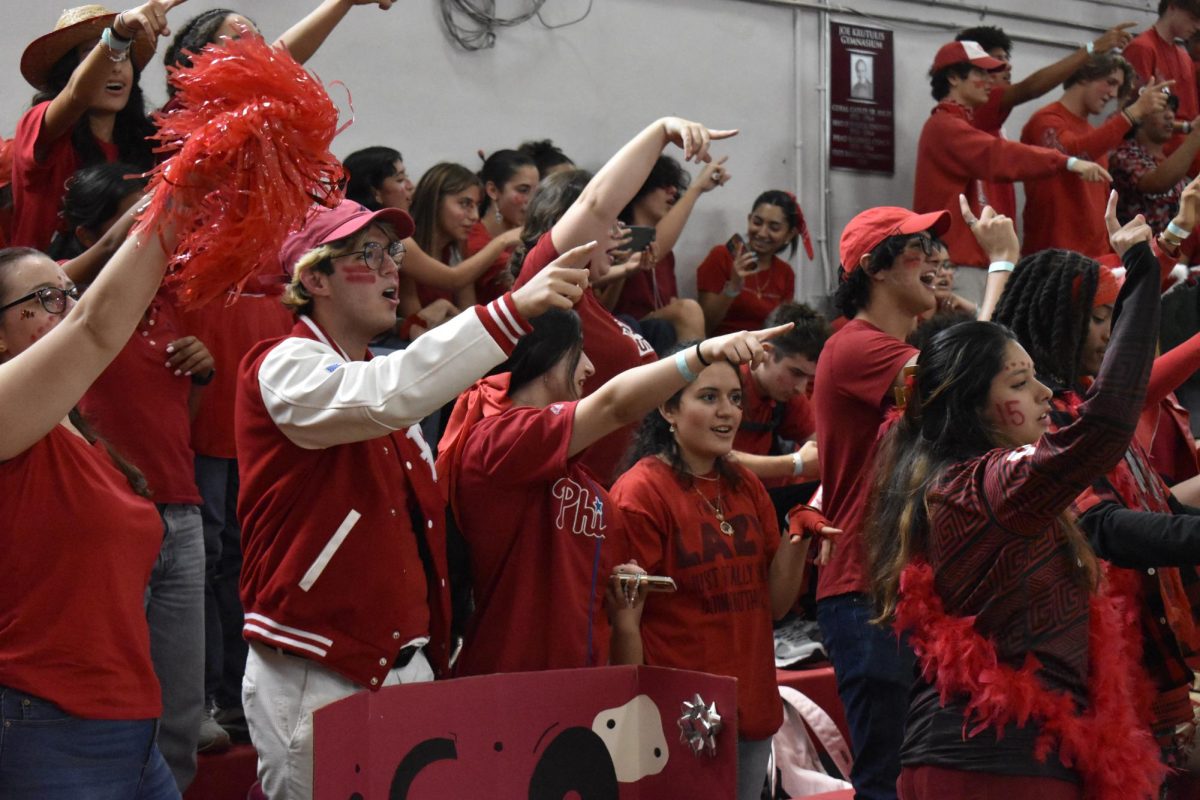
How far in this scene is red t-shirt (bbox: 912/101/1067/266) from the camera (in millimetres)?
6742

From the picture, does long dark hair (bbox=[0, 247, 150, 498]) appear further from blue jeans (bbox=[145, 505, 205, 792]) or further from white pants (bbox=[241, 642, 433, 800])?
blue jeans (bbox=[145, 505, 205, 792])

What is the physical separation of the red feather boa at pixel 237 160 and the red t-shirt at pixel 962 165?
502cm

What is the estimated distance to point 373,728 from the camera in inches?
83.4

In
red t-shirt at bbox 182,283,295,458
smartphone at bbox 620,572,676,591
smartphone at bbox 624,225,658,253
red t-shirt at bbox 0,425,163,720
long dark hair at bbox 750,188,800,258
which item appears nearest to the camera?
red t-shirt at bbox 0,425,163,720

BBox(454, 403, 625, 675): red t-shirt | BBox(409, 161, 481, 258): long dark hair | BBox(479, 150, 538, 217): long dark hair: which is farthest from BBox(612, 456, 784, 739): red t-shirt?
BBox(479, 150, 538, 217): long dark hair

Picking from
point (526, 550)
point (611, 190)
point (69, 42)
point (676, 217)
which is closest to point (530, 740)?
point (526, 550)

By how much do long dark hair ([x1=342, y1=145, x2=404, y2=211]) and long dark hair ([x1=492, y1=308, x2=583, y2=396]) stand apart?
1780mm

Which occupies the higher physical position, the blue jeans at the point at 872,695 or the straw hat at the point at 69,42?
the straw hat at the point at 69,42

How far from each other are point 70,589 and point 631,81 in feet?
16.5

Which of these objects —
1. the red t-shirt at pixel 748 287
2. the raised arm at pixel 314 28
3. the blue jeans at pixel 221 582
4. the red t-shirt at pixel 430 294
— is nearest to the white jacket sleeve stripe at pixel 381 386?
the blue jeans at pixel 221 582

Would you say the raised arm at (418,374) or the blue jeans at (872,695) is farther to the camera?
the blue jeans at (872,695)

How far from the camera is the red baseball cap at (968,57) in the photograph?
691 centimetres

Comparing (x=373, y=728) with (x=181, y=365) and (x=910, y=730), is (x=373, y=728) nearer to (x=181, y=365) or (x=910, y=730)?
(x=910, y=730)

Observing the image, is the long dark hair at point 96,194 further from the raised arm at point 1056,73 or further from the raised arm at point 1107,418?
the raised arm at point 1056,73
